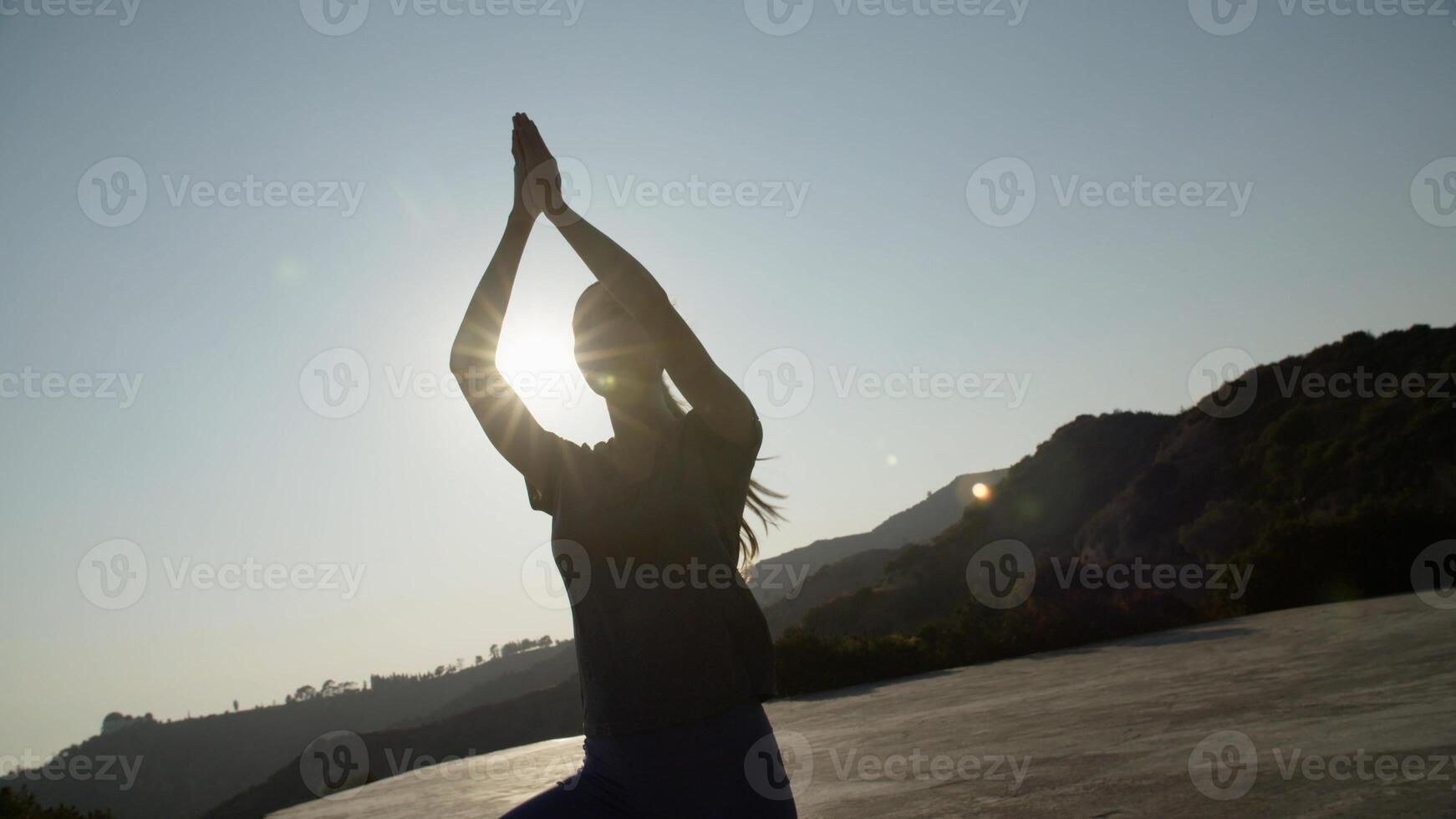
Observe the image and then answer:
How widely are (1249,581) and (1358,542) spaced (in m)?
1.25

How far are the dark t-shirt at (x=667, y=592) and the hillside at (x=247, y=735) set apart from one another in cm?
5560

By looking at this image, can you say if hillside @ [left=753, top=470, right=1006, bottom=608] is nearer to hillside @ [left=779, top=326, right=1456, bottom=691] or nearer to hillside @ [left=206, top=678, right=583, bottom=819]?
hillside @ [left=779, top=326, right=1456, bottom=691]

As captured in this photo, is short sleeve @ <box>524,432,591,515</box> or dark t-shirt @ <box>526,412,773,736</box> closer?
dark t-shirt @ <box>526,412,773,736</box>

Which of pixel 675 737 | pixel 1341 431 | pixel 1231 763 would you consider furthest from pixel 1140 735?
pixel 1341 431

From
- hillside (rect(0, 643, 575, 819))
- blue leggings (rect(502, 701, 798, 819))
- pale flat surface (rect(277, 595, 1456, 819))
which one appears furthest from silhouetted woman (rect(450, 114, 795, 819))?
hillside (rect(0, 643, 575, 819))

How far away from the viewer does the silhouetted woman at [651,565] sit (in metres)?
1.44

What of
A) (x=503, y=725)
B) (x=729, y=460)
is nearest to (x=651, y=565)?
(x=729, y=460)

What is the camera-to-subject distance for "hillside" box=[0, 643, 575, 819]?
65.3m

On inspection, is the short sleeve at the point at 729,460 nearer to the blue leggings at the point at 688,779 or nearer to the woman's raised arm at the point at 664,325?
the woman's raised arm at the point at 664,325

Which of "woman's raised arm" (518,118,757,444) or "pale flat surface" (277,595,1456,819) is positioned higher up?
"woman's raised arm" (518,118,757,444)

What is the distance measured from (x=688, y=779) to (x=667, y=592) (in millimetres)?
300

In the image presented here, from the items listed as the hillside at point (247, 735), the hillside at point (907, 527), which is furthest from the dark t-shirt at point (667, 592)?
the hillside at point (907, 527)

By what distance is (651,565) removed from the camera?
1515 millimetres

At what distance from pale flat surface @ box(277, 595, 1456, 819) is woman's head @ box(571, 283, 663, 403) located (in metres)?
1.86
